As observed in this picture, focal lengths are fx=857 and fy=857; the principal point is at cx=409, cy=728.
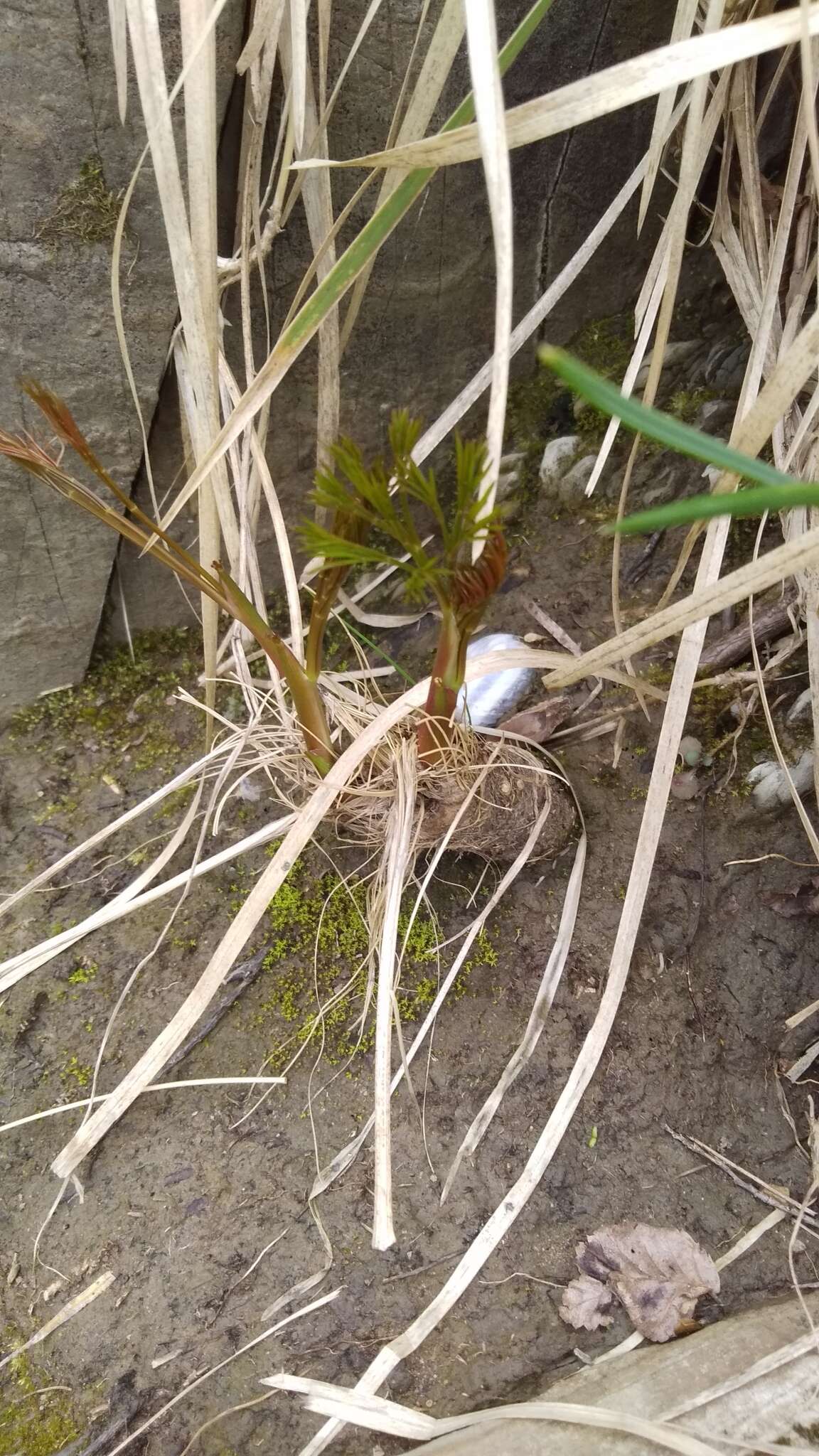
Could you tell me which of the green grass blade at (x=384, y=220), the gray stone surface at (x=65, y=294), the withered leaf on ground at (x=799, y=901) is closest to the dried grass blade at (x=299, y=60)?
the green grass blade at (x=384, y=220)

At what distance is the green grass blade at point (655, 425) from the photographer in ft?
1.81

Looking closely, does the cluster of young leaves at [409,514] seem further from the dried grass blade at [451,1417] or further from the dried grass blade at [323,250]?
the dried grass blade at [451,1417]

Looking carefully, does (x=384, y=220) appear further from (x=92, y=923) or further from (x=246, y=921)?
(x=92, y=923)

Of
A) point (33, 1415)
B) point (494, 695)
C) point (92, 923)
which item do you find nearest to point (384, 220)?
point (494, 695)

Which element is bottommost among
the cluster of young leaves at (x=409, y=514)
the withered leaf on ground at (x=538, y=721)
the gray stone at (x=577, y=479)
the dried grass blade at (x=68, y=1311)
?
the dried grass blade at (x=68, y=1311)

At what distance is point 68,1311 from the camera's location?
996 mm

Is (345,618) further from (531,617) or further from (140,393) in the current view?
(140,393)

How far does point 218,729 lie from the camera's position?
1.44 m

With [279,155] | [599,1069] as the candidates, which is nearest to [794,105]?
[279,155]

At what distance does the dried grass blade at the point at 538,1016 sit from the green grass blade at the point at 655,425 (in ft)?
2.37

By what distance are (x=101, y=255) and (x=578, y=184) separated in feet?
2.40

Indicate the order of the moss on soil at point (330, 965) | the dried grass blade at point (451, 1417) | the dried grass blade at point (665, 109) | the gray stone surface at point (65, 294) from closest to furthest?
the dried grass blade at point (451, 1417) < the dried grass blade at point (665, 109) < the gray stone surface at point (65, 294) < the moss on soil at point (330, 965)

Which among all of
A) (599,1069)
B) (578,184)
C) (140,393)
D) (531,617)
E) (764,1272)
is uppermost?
(578,184)

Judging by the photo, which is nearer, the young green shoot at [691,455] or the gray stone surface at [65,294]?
the young green shoot at [691,455]
